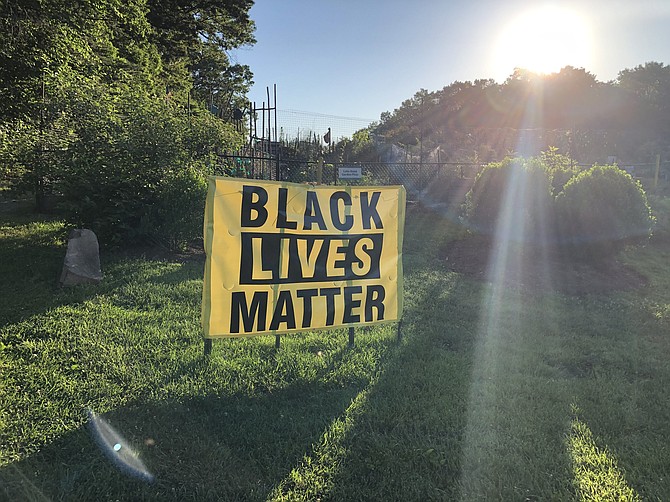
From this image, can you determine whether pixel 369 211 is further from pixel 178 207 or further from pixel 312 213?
pixel 178 207

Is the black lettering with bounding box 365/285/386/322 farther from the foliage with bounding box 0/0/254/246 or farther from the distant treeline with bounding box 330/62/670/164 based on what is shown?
the distant treeline with bounding box 330/62/670/164

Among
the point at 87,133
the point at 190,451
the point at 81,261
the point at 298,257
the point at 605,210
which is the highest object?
the point at 87,133

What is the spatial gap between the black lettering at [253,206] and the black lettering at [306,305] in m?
0.61

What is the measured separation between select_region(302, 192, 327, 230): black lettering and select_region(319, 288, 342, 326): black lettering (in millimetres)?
495

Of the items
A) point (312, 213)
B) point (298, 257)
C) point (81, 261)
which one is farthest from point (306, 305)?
point (81, 261)

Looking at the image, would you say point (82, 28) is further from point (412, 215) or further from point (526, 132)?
point (526, 132)

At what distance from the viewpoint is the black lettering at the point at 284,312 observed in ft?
10.9

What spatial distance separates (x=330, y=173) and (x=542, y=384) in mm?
10807

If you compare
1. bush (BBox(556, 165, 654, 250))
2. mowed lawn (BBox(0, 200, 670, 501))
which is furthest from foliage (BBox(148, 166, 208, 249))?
bush (BBox(556, 165, 654, 250))

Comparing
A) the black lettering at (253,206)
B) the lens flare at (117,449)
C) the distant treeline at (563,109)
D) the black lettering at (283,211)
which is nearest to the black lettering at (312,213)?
the black lettering at (283,211)

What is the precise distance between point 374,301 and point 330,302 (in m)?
0.40

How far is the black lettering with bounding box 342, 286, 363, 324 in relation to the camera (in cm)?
358

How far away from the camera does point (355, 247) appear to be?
3.63 metres

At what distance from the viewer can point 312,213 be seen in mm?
3469
